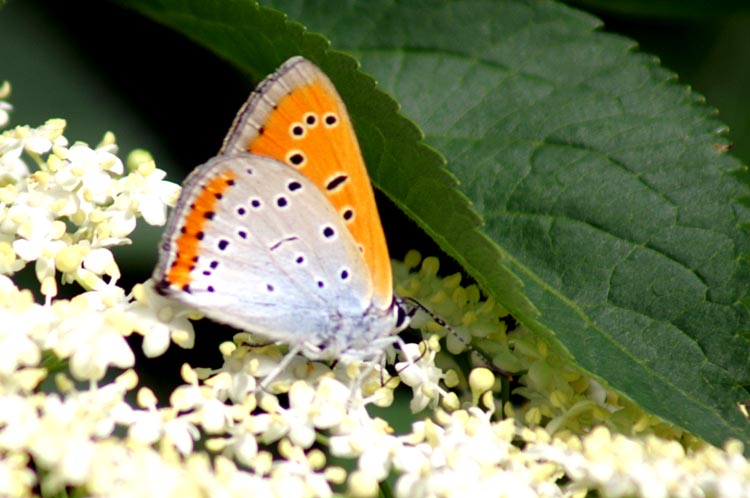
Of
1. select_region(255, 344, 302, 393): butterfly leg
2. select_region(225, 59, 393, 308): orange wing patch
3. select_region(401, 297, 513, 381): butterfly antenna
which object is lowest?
select_region(255, 344, 302, 393): butterfly leg

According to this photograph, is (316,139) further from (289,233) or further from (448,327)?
(448,327)

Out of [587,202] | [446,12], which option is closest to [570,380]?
[587,202]

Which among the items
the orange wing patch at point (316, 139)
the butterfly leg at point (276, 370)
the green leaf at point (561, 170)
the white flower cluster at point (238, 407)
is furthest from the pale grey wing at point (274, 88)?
the butterfly leg at point (276, 370)

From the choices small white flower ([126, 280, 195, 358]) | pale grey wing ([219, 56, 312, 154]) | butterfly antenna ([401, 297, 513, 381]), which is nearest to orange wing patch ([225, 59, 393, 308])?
pale grey wing ([219, 56, 312, 154])

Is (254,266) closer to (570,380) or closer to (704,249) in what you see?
(570,380)

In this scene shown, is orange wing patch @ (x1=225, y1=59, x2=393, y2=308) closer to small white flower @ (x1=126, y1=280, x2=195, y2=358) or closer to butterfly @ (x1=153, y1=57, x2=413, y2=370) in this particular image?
butterfly @ (x1=153, y1=57, x2=413, y2=370)

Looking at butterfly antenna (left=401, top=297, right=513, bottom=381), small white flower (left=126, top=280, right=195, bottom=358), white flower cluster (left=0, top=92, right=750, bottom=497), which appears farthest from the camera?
butterfly antenna (left=401, top=297, right=513, bottom=381)

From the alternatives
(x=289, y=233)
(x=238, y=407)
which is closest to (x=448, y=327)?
(x=289, y=233)

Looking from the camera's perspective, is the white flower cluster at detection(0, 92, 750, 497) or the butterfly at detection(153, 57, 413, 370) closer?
the white flower cluster at detection(0, 92, 750, 497)
